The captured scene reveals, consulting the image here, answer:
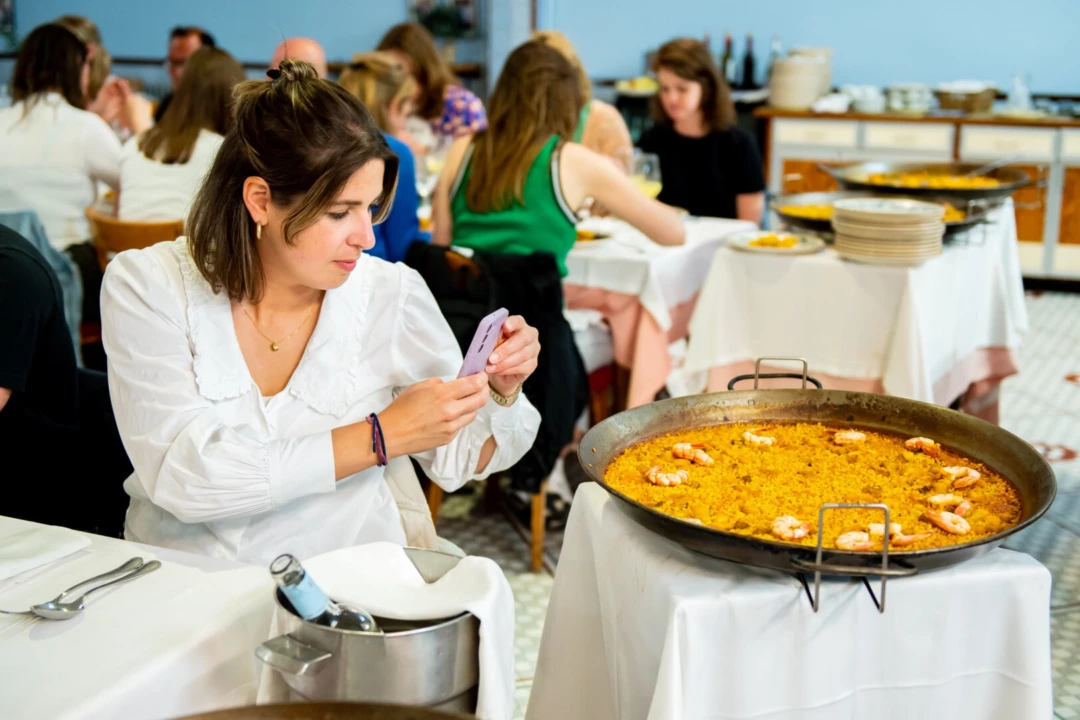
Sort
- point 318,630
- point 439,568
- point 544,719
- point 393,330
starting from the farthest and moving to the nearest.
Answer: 1. point 393,330
2. point 544,719
3. point 439,568
4. point 318,630

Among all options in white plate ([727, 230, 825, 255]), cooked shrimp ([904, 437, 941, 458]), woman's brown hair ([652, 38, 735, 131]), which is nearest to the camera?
cooked shrimp ([904, 437, 941, 458])

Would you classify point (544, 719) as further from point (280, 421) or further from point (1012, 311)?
point (1012, 311)

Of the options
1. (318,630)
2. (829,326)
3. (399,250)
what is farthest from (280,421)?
(829,326)

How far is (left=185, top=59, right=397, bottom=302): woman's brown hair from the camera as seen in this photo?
5.10 ft

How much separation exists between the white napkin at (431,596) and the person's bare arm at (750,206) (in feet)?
11.8

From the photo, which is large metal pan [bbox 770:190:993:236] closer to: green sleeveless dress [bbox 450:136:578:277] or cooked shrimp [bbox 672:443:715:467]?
green sleeveless dress [bbox 450:136:578:277]

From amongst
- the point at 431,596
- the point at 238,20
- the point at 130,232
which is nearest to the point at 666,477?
the point at 431,596

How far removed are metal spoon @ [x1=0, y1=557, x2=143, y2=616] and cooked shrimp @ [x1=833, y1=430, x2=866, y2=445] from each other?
98 centimetres

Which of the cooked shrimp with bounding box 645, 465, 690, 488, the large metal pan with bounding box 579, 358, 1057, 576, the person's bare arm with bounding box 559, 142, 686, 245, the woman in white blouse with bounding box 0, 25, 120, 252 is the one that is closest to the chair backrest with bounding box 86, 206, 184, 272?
the woman in white blouse with bounding box 0, 25, 120, 252

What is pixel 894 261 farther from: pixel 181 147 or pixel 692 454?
pixel 181 147

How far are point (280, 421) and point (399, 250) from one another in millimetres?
1530

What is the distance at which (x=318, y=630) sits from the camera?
1.03 meters

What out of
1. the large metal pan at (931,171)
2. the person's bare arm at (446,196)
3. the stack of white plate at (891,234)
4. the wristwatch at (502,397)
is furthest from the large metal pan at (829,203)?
the wristwatch at (502,397)

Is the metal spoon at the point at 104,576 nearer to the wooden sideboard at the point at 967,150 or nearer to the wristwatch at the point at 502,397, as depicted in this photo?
the wristwatch at the point at 502,397
